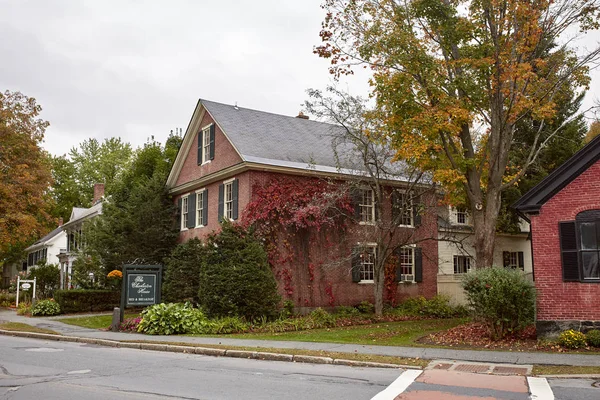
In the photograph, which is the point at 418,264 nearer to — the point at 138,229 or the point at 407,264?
the point at 407,264

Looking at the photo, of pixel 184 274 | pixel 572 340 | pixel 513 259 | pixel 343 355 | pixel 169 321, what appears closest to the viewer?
pixel 343 355

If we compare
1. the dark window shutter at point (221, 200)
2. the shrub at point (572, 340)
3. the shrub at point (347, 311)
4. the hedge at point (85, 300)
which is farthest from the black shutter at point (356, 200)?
the hedge at point (85, 300)

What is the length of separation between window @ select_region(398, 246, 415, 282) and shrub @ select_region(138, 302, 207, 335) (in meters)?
11.1

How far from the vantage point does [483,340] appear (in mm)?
14789

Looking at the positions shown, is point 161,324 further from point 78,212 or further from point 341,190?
point 78,212

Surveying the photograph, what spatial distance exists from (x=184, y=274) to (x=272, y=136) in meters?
7.34

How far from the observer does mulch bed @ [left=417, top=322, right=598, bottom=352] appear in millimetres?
13610

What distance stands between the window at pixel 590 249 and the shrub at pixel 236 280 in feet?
33.1

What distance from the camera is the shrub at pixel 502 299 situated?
562 inches

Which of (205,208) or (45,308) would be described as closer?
(45,308)

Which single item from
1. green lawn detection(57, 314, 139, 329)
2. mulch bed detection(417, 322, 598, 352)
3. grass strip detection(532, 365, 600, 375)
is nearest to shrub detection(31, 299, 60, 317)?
green lawn detection(57, 314, 139, 329)

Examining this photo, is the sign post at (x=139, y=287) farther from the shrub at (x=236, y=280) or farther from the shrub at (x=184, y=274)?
the shrub at (x=184, y=274)

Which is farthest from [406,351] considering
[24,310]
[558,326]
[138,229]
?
[24,310]

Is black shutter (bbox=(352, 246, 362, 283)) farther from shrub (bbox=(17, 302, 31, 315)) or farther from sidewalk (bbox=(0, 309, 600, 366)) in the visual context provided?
shrub (bbox=(17, 302, 31, 315))
